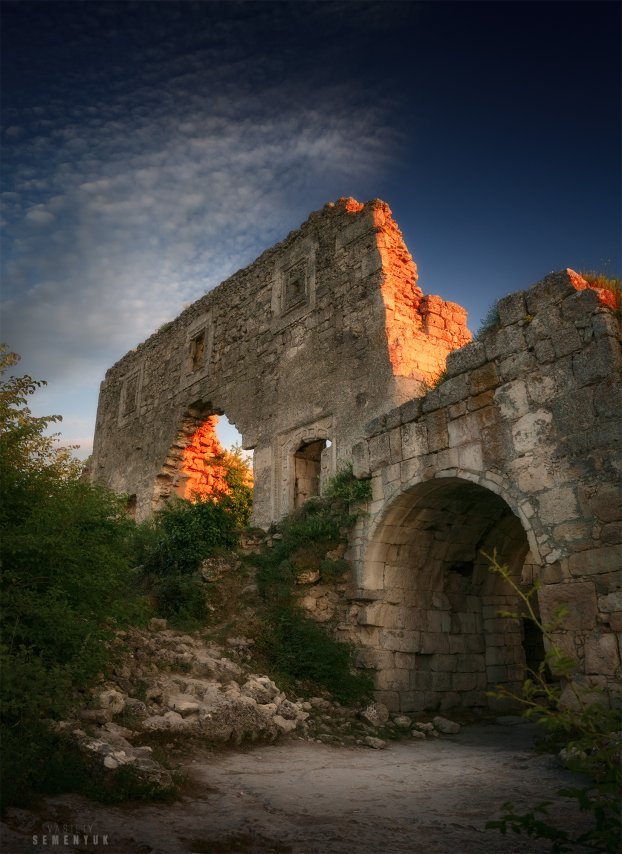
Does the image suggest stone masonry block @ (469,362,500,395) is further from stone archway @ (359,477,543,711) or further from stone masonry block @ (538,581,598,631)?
stone masonry block @ (538,581,598,631)

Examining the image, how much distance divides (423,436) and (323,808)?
4.21 m

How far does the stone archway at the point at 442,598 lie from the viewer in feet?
24.2

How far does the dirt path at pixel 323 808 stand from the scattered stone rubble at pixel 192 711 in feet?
1.02

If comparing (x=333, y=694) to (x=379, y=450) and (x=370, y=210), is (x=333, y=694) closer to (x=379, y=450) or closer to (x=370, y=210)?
(x=379, y=450)

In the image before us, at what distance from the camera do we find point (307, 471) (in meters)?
→ 11.7

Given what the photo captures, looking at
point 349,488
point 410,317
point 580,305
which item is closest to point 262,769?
point 349,488

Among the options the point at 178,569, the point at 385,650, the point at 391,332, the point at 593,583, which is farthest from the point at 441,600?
the point at 391,332

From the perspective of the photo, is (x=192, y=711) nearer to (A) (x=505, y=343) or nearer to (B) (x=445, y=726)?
(B) (x=445, y=726)

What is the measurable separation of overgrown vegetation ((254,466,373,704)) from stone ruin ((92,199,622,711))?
0.30 metres

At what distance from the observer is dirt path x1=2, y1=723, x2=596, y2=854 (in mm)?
3053

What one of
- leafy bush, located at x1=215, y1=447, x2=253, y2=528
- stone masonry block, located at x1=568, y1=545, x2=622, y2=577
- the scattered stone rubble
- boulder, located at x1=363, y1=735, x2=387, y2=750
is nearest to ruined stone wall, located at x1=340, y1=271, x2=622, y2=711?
stone masonry block, located at x1=568, y1=545, x2=622, y2=577

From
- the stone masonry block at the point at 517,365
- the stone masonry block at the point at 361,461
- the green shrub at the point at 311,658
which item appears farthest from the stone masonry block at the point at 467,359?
the green shrub at the point at 311,658

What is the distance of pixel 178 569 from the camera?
8.75 m

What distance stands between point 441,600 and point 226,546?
319 cm
